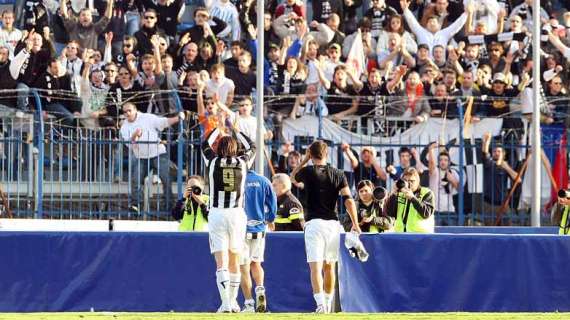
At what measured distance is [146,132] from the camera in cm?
2006

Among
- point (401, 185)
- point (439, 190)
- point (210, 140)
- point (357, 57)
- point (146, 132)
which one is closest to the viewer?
point (401, 185)

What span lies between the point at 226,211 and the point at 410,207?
129 inches

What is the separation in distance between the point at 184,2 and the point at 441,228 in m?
6.15

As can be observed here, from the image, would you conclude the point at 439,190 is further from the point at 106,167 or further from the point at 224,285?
the point at 224,285

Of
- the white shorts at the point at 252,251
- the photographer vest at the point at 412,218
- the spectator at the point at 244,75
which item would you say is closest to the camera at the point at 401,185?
the photographer vest at the point at 412,218

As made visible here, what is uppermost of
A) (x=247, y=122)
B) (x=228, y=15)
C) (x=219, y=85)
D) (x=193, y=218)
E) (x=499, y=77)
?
(x=228, y=15)

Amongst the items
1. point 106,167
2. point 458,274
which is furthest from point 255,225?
point 106,167

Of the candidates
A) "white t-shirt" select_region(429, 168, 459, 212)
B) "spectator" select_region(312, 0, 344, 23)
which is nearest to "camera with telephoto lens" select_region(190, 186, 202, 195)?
"white t-shirt" select_region(429, 168, 459, 212)

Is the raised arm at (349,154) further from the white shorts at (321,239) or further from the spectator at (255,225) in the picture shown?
the white shorts at (321,239)

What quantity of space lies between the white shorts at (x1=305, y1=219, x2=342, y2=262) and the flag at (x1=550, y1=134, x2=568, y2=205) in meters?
6.41

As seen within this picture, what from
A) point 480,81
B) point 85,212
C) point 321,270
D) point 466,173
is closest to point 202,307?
point 321,270

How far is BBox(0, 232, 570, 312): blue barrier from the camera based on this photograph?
16172 mm

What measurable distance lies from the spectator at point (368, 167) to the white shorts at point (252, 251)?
16.3 feet

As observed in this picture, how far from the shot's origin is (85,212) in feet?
64.0
